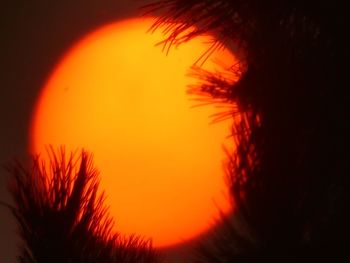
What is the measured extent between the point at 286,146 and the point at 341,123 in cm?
6

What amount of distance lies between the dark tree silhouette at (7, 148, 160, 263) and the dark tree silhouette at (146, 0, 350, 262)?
13 centimetres

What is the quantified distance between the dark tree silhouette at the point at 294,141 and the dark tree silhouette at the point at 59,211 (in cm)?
13

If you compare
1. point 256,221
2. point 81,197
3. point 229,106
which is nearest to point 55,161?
point 81,197

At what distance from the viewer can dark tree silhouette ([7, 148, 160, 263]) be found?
0.52 meters

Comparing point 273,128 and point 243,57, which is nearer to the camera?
point 273,128

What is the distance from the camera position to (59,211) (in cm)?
53

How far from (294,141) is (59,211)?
9.6 inches

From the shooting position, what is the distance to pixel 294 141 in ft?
1.68

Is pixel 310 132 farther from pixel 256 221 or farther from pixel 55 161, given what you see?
pixel 55 161

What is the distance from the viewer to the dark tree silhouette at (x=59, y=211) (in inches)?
20.5

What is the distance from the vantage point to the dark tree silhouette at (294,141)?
496 millimetres

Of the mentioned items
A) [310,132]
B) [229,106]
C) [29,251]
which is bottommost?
[29,251]

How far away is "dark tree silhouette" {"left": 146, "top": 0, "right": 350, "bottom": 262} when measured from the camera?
496 millimetres

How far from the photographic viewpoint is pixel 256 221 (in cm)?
52
